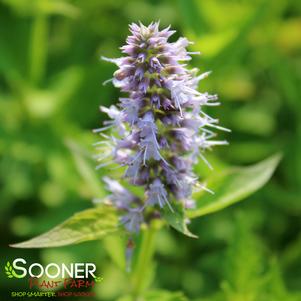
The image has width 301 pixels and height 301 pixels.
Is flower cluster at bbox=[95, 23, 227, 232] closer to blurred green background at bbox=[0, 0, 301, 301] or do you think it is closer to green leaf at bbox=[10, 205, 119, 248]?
green leaf at bbox=[10, 205, 119, 248]

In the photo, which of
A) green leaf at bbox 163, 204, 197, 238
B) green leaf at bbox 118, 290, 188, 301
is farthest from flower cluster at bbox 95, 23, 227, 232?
green leaf at bbox 118, 290, 188, 301

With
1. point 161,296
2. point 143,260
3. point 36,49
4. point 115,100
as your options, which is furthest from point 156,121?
point 115,100

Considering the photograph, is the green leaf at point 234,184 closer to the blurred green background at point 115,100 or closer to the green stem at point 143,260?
the green stem at point 143,260

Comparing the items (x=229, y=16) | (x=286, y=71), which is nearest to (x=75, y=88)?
(x=229, y=16)

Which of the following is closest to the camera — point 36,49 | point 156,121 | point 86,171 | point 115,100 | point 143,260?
point 156,121

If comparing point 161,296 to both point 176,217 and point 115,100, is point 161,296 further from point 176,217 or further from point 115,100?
point 115,100

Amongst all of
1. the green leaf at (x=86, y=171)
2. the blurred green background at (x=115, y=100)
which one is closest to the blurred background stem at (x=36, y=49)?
the blurred green background at (x=115, y=100)

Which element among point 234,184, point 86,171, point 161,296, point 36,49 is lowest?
point 161,296

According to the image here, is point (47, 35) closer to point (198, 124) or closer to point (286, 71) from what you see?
point (286, 71)
